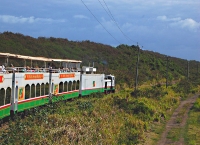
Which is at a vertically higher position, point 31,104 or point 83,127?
point 31,104

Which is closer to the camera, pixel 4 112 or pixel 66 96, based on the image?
pixel 4 112

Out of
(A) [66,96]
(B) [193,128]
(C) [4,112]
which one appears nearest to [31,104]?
(C) [4,112]

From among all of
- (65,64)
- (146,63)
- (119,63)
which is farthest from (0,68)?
(146,63)

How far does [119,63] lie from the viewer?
83312 millimetres

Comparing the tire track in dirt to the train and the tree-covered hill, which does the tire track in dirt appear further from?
the tree-covered hill

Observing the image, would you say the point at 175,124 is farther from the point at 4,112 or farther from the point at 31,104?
the point at 4,112

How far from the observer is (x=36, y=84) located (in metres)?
23.0

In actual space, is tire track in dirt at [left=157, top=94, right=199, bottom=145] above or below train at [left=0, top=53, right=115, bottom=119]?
below

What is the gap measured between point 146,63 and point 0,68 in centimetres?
7830

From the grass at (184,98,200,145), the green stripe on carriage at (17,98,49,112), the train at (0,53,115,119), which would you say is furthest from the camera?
the green stripe on carriage at (17,98,49,112)

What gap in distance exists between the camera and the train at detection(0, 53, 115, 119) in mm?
18531

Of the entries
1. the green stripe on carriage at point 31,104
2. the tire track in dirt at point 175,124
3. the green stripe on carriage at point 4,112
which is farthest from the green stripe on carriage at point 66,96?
the tire track in dirt at point 175,124

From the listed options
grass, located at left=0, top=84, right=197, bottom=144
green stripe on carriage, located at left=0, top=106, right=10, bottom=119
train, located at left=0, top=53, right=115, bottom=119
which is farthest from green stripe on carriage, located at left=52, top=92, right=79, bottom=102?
green stripe on carriage, located at left=0, top=106, right=10, bottom=119

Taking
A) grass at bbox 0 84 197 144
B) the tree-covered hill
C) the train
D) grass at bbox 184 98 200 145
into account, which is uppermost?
the tree-covered hill
